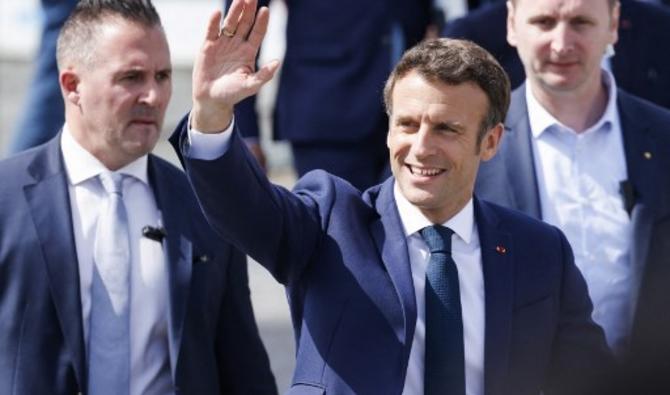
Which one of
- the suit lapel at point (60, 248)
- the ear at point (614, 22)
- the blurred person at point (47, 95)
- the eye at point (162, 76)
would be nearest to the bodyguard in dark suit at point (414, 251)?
the suit lapel at point (60, 248)

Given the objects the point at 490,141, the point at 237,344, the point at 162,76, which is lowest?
the point at 237,344

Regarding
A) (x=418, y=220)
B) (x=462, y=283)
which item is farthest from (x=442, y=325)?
(x=418, y=220)

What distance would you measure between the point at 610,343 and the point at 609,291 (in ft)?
0.48

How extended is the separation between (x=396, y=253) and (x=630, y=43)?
1962 mm

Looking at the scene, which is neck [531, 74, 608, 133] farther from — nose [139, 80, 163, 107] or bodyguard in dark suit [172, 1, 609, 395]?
nose [139, 80, 163, 107]

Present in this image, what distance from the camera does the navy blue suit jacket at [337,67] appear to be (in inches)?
233

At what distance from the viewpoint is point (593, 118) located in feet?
16.2

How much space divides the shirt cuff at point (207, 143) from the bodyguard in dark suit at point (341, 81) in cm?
237

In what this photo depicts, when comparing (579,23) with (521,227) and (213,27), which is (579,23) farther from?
(213,27)

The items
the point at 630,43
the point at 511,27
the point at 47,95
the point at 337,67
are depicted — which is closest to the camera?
the point at 511,27

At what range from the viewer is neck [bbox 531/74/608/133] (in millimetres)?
4883

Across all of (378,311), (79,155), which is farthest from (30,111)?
(378,311)

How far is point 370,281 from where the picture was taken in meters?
3.77

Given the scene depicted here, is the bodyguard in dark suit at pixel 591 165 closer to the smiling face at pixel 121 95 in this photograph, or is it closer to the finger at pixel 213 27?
the smiling face at pixel 121 95
